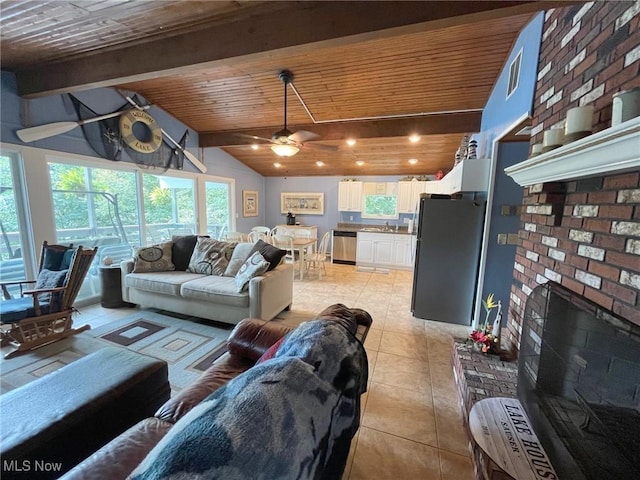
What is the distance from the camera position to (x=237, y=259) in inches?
137

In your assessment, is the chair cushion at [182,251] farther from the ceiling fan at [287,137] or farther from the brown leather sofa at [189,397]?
the brown leather sofa at [189,397]

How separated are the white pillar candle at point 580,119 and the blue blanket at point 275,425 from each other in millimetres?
1403

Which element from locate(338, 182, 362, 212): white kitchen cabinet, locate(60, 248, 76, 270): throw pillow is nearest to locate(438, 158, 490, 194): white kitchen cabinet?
locate(338, 182, 362, 212): white kitchen cabinet

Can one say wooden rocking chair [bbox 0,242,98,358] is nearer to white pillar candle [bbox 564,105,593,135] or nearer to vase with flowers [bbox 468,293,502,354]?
vase with flowers [bbox 468,293,502,354]

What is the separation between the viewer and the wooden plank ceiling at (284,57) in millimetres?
1915

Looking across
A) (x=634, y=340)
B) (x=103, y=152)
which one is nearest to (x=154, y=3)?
(x=103, y=152)

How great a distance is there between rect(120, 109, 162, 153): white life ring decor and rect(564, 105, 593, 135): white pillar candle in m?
4.82

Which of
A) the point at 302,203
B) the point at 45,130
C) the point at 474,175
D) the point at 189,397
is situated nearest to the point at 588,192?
the point at 474,175

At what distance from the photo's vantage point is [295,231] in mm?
6711

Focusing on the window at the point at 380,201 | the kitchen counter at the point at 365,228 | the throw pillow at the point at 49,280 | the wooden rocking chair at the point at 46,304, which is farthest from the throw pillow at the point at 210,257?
the window at the point at 380,201

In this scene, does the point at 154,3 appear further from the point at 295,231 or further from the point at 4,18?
the point at 295,231

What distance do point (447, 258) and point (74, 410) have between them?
3406mm

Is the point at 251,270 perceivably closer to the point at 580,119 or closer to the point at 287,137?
the point at 287,137

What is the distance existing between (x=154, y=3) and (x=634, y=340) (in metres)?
3.24
